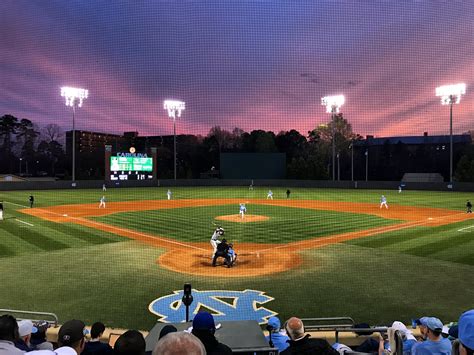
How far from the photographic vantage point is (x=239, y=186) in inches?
1972

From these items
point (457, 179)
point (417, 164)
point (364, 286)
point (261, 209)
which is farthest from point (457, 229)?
point (417, 164)

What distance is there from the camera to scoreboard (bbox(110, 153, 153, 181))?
129 ft

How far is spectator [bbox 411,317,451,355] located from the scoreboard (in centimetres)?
3833

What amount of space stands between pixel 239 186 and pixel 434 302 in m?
42.4

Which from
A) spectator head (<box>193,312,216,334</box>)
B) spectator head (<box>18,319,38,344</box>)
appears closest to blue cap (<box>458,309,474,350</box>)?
spectator head (<box>193,312,216,334</box>)

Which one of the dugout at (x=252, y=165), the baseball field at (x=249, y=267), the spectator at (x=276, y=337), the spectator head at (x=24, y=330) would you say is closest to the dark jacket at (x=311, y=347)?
the spectator at (x=276, y=337)

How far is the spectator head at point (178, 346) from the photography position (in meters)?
1.72

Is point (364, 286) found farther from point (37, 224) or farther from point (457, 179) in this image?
point (457, 179)

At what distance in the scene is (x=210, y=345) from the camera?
8.30 feet

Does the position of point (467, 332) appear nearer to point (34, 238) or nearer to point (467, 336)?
point (467, 336)

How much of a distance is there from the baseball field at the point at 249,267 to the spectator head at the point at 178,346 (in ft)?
18.7

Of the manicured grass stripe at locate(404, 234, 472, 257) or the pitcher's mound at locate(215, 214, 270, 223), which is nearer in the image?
the manicured grass stripe at locate(404, 234, 472, 257)

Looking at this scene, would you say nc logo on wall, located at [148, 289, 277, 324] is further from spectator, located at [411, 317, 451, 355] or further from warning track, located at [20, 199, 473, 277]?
spectator, located at [411, 317, 451, 355]

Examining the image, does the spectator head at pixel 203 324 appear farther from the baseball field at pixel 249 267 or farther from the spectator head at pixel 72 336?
the baseball field at pixel 249 267
